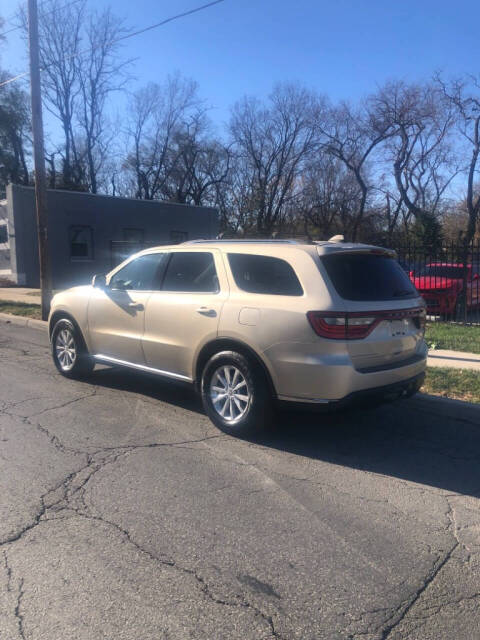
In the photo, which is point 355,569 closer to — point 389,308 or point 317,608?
point 317,608

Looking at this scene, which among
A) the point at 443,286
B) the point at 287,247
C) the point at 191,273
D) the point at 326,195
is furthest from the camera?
the point at 326,195

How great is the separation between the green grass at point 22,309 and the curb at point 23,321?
0.21 meters

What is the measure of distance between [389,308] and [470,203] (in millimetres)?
36664

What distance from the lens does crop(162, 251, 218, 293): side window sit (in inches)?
218

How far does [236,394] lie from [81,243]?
20.7 metres

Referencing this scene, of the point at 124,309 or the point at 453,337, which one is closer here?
the point at 124,309

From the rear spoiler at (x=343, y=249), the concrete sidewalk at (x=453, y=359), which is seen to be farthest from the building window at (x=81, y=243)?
the rear spoiler at (x=343, y=249)

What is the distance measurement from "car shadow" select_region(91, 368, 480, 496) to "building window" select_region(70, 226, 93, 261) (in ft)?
61.0

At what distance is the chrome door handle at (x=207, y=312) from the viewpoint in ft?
17.1

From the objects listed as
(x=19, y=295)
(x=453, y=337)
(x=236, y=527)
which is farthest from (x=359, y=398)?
(x=19, y=295)

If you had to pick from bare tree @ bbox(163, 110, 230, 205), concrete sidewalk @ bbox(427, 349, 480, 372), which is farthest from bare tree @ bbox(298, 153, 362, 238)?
concrete sidewalk @ bbox(427, 349, 480, 372)

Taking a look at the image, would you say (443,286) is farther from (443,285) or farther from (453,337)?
(453,337)

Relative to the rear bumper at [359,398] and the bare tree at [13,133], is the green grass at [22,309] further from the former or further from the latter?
the bare tree at [13,133]

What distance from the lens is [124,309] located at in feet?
20.6
